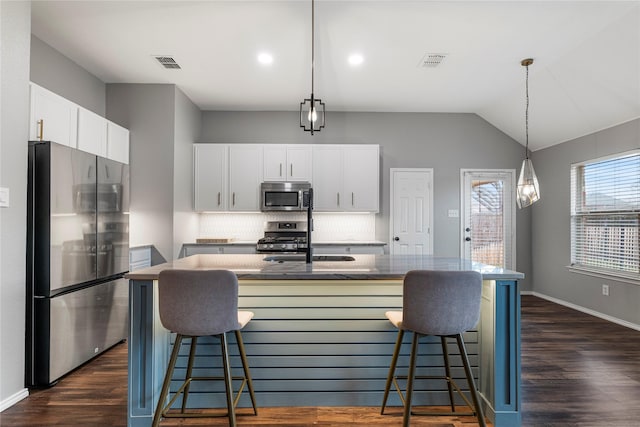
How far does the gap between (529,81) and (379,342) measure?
3.74 metres

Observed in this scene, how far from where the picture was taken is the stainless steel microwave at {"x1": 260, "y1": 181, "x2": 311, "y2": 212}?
5148 mm

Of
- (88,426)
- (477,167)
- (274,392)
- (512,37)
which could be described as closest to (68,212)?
(88,426)

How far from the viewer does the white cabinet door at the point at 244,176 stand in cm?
524

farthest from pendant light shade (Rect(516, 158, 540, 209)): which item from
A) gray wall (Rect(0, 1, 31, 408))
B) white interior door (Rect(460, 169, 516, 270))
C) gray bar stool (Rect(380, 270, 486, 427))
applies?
gray wall (Rect(0, 1, 31, 408))

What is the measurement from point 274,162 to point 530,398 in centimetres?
401

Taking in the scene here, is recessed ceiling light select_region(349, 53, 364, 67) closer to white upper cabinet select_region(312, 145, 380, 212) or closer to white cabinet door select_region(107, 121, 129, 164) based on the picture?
white upper cabinet select_region(312, 145, 380, 212)

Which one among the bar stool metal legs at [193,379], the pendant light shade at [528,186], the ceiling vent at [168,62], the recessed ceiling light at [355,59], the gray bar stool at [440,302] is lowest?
the bar stool metal legs at [193,379]

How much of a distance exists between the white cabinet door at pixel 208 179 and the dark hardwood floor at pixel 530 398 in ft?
7.26

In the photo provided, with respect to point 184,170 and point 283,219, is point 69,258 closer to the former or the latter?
point 184,170

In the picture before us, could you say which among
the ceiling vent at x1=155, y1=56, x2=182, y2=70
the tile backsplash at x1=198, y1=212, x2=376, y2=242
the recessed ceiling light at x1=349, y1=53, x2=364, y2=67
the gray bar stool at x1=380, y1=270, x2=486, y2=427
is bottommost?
the gray bar stool at x1=380, y1=270, x2=486, y2=427

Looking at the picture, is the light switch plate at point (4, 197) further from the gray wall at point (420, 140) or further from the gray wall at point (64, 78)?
the gray wall at point (420, 140)

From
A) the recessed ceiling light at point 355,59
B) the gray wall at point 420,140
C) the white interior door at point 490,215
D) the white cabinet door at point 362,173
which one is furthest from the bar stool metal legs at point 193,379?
the white interior door at point 490,215

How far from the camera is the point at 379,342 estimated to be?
235 cm

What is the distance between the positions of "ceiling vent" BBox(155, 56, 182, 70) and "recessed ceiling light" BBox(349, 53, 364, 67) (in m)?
1.87
